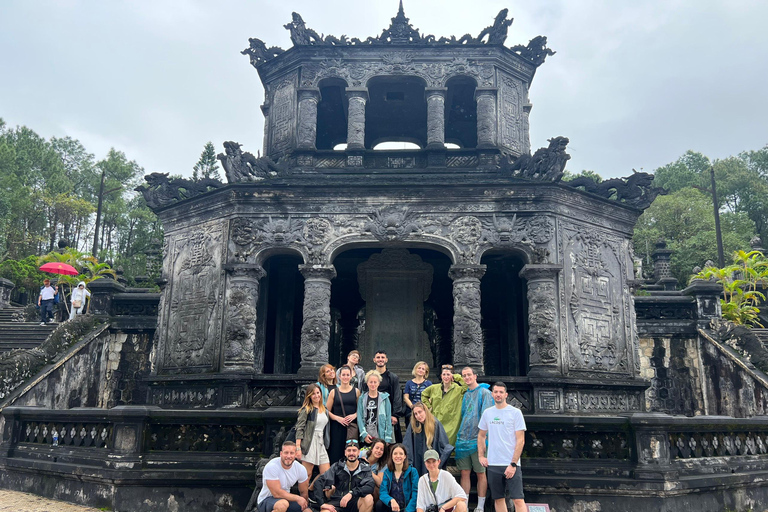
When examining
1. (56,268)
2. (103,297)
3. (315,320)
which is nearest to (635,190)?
(315,320)

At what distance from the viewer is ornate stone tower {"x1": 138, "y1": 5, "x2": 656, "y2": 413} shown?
13383mm

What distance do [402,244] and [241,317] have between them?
3.83 meters

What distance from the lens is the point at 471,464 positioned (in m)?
7.68

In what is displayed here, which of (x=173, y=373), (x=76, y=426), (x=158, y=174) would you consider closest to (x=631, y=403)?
(x=173, y=373)

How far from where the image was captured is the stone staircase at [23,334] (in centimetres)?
1780

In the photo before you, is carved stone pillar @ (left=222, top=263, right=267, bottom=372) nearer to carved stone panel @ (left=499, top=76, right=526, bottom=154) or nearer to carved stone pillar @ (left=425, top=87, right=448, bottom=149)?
carved stone pillar @ (left=425, top=87, right=448, bottom=149)

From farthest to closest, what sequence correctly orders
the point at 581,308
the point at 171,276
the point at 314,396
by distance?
1. the point at 171,276
2. the point at 581,308
3. the point at 314,396

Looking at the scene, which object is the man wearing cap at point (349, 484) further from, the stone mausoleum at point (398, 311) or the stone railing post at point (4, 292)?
the stone railing post at point (4, 292)

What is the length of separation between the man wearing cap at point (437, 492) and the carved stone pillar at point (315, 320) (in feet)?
20.9

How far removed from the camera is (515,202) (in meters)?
13.9

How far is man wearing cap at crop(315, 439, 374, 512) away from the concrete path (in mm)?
3834

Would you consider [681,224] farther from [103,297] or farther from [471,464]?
[471,464]

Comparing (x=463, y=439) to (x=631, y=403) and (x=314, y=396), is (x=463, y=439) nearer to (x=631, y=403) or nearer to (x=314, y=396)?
(x=314, y=396)

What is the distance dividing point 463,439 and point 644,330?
11065 mm
